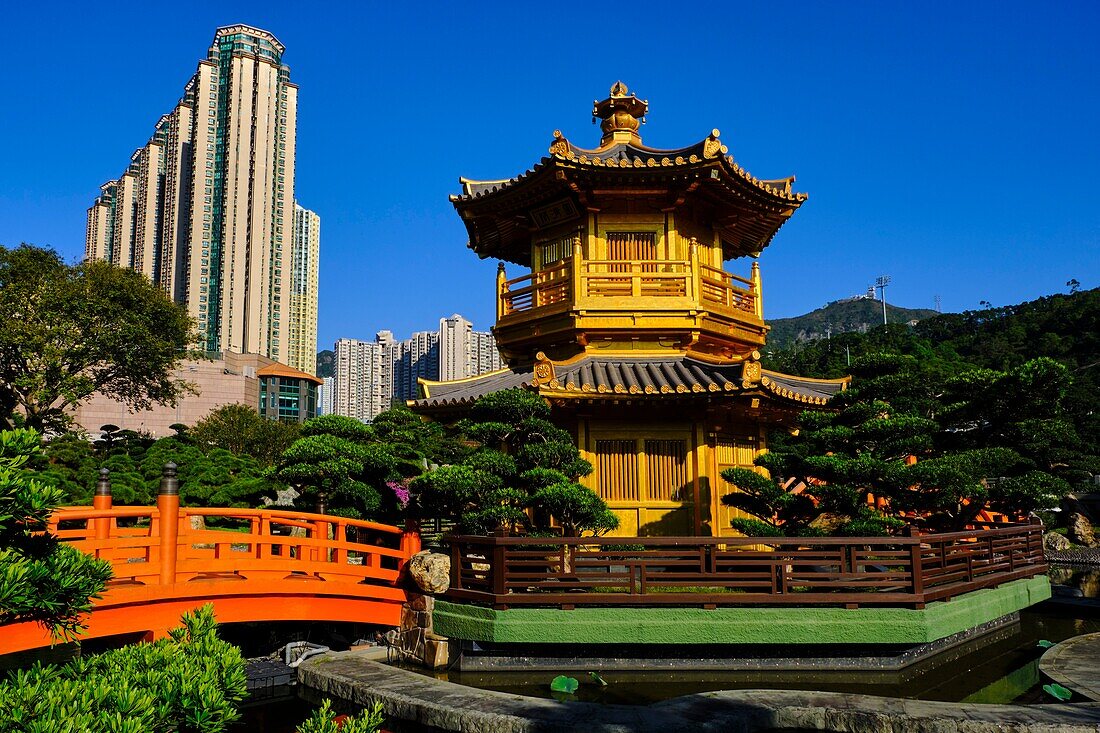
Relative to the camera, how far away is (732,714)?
713 centimetres

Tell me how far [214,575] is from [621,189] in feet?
29.2

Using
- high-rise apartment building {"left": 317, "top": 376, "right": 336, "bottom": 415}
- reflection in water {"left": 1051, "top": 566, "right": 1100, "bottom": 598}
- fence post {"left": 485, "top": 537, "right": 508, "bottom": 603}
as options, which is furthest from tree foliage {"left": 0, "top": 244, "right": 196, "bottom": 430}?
high-rise apartment building {"left": 317, "top": 376, "right": 336, "bottom": 415}

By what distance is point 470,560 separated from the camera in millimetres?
10148

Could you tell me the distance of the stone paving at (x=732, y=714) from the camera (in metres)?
6.78

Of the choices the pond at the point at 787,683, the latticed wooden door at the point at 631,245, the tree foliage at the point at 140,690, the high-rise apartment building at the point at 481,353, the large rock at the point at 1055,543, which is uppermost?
the high-rise apartment building at the point at 481,353

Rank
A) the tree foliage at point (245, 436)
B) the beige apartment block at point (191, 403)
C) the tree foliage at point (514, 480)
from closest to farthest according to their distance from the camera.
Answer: the tree foliage at point (514, 480)
the tree foliage at point (245, 436)
the beige apartment block at point (191, 403)

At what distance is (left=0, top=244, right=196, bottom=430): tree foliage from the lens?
2658 cm

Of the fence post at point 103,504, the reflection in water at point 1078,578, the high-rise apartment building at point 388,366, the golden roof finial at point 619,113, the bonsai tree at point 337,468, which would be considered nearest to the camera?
the fence post at point 103,504

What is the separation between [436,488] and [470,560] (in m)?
1.11

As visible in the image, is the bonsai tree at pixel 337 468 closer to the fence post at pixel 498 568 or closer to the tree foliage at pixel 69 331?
the fence post at pixel 498 568

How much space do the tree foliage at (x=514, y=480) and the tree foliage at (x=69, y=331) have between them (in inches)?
890

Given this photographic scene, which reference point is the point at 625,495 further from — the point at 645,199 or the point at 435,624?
the point at 645,199

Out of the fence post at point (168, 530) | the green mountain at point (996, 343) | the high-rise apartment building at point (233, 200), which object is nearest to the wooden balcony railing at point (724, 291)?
the fence post at point (168, 530)

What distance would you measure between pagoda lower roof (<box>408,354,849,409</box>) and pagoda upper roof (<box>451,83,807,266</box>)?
115 inches
